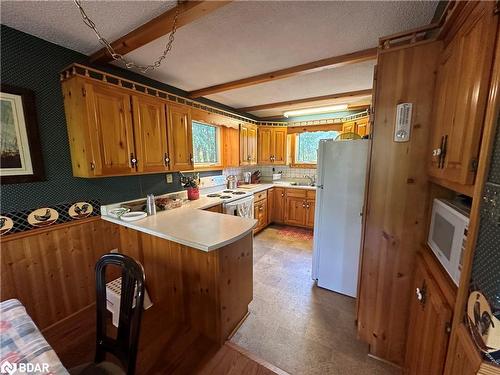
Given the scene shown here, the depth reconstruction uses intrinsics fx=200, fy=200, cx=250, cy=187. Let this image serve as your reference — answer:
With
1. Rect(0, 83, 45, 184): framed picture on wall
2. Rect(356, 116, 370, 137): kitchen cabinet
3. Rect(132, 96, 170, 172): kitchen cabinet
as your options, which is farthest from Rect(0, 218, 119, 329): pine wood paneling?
Rect(356, 116, 370, 137): kitchen cabinet

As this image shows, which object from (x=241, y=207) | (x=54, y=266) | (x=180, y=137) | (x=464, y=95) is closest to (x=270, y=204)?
Result: (x=241, y=207)

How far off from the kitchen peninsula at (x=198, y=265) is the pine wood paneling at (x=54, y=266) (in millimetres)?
241

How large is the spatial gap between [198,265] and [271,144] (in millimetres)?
3422

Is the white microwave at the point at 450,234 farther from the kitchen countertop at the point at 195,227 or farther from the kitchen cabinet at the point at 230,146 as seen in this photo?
the kitchen cabinet at the point at 230,146

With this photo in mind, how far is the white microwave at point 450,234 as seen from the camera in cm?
85

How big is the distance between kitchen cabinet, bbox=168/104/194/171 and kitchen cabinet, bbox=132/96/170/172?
0.08 meters

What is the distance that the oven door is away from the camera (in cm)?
289

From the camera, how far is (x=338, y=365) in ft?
4.80

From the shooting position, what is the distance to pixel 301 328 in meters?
1.79

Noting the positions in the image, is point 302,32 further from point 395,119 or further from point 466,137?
point 466,137

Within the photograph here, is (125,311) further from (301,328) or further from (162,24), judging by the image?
(162,24)

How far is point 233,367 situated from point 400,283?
4.36 feet

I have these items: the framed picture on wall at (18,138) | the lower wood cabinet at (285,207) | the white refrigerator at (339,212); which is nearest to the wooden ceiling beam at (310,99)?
the white refrigerator at (339,212)

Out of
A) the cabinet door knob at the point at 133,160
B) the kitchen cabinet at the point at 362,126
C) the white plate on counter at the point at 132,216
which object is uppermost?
the kitchen cabinet at the point at 362,126
